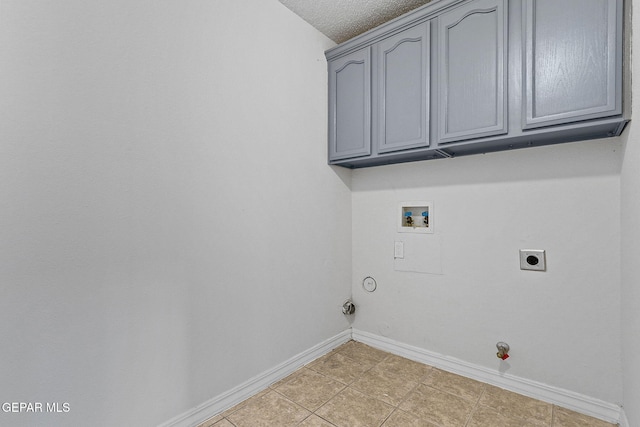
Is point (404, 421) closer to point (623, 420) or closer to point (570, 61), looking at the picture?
point (623, 420)

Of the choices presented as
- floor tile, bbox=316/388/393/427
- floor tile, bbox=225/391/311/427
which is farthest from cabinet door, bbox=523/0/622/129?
floor tile, bbox=225/391/311/427

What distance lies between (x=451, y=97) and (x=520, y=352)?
155 cm

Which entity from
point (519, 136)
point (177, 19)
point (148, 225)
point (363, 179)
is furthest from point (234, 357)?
point (519, 136)

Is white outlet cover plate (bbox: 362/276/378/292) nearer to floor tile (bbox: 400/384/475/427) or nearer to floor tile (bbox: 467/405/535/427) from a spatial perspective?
floor tile (bbox: 400/384/475/427)

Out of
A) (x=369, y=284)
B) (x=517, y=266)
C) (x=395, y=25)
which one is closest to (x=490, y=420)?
(x=517, y=266)

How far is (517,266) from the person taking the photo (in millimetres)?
1669

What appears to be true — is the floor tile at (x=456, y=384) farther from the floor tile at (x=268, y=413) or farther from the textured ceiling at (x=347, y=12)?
the textured ceiling at (x=347, y=12)

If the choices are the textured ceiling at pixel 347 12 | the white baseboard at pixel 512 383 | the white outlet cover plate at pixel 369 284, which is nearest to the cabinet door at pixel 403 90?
the textured ceiling at pixel 347 12

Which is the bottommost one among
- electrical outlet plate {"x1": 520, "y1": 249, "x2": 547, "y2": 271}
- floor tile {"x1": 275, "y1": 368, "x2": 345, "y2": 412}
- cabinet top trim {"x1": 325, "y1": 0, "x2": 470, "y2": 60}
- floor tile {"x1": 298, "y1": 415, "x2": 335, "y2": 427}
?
floor tile {"x1": 275, "y1": 368, "x2": 345, "y2": 412}

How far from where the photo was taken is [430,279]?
78.6 inches

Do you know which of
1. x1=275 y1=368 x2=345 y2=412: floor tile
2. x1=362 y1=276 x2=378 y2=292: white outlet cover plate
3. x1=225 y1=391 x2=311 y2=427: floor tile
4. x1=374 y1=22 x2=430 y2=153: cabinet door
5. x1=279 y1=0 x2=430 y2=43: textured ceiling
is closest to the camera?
x1=225 y1=391 x2=311 y2=427: floor tile

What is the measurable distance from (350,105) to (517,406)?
2111mm

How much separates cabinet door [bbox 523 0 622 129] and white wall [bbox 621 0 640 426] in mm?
97

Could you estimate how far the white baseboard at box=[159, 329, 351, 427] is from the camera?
4.52ft
